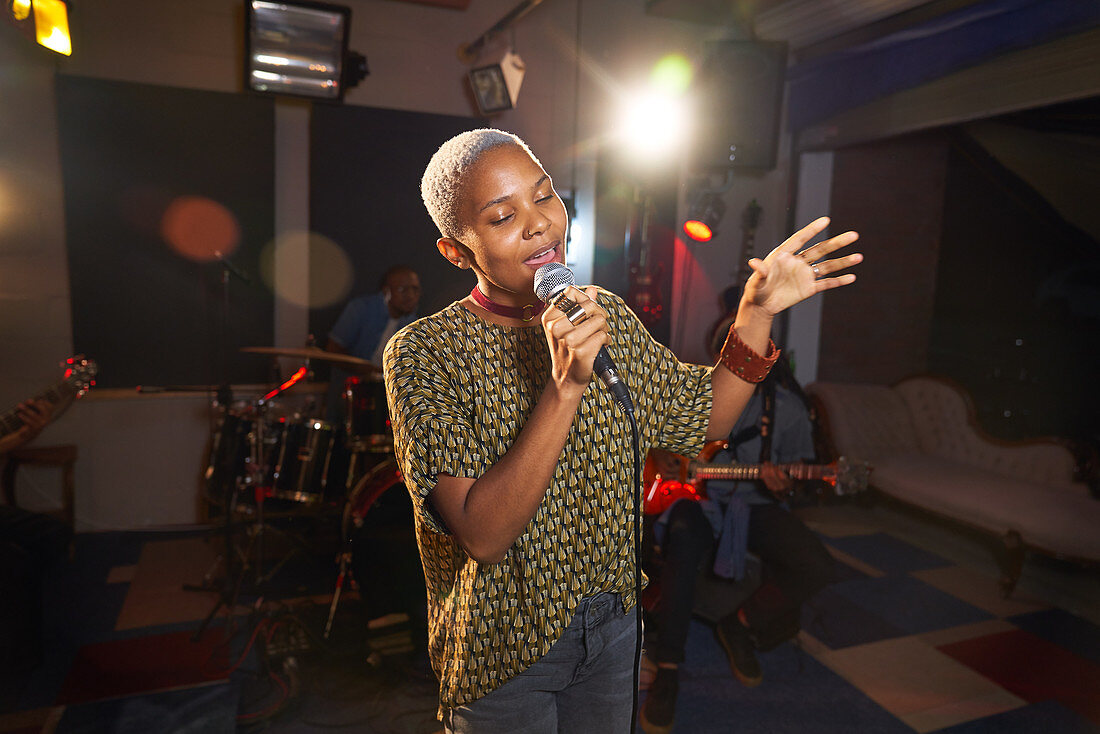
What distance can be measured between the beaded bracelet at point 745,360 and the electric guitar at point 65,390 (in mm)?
3605

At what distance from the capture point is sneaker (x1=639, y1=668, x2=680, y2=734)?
2.53 meters

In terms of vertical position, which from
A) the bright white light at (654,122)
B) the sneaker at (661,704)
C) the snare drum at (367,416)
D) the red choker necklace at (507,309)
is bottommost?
the sneaker at (661,704)

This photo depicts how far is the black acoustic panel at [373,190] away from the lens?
14.9ft

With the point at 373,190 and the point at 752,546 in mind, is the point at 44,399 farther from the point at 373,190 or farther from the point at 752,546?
the point at 752,546

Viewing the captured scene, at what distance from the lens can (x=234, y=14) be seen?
4242mm

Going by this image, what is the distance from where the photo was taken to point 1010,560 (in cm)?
369

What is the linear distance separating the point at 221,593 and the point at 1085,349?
5755mm

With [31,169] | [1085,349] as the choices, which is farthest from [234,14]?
[1085,349]

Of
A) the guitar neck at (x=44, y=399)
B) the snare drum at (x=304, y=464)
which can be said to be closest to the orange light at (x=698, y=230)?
the snare drum at (x=304, y=464)

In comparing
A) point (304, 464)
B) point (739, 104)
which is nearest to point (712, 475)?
point (304, 464)

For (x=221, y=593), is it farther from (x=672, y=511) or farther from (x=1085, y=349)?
(x=1085, y=349)

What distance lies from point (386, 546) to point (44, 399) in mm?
2032

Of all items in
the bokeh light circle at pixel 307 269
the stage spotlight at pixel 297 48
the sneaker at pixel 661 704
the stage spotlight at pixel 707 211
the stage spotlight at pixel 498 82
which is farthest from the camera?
the stage spotlight at pixel 707 211

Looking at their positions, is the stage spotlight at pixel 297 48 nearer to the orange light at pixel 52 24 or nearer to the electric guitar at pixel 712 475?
the orange light at pixel 52 24
